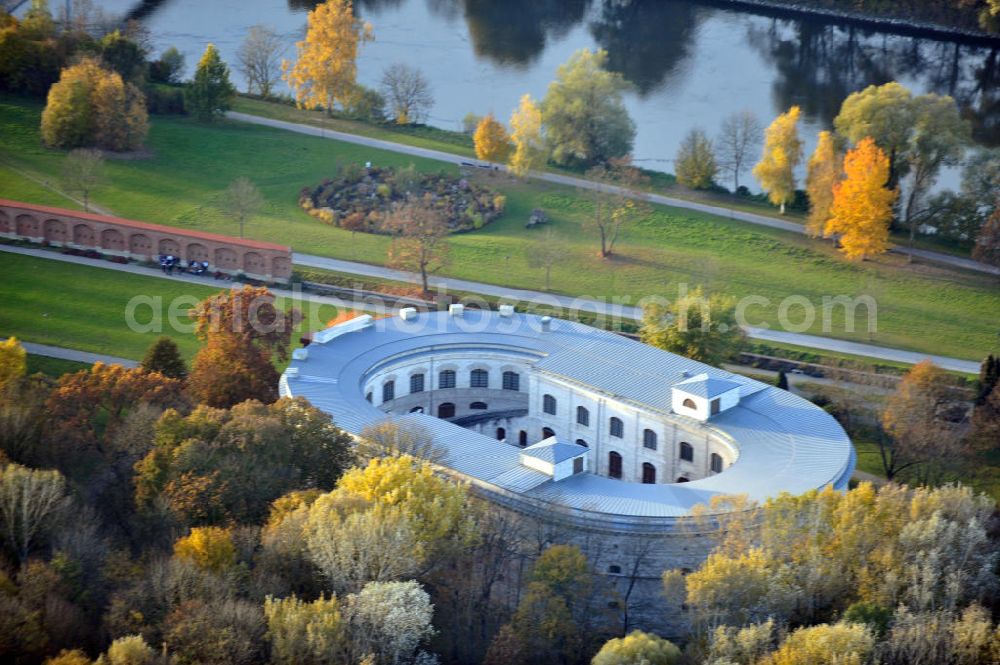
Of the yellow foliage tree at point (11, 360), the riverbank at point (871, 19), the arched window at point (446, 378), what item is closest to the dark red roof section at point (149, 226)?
the arched window at point (446, 378)

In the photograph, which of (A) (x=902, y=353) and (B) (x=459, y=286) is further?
(B) (x=459, y=286)

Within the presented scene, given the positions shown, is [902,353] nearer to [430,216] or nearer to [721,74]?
[430,216]

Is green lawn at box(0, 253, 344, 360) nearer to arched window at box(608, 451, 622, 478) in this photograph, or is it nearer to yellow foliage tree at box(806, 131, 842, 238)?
arched window at box(608, 451, 622, 478)

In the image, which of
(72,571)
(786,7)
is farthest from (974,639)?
(786,7)

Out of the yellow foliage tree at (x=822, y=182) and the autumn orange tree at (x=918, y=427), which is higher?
the yellow foliage tree at (x=822, y=182)

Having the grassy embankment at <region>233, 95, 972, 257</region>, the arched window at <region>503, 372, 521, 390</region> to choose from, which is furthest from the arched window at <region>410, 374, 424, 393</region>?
the grassy embankment at <region>233, 95, 972, 257</region>

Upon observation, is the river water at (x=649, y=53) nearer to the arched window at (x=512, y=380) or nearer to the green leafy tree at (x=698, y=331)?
the green leafy tree at (x=698, y=331)
